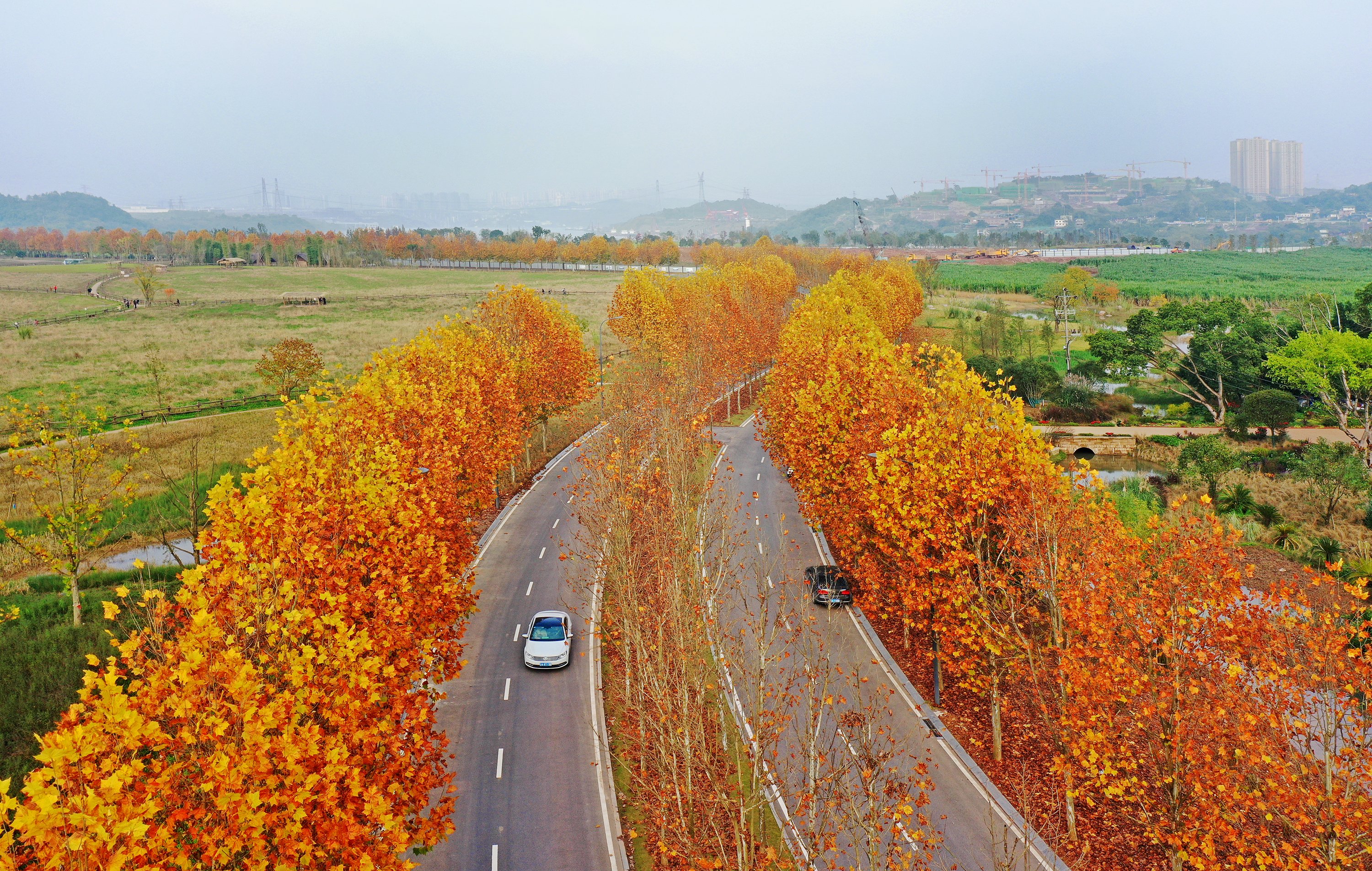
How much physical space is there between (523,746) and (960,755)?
12119mm

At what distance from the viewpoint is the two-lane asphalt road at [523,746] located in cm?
1861

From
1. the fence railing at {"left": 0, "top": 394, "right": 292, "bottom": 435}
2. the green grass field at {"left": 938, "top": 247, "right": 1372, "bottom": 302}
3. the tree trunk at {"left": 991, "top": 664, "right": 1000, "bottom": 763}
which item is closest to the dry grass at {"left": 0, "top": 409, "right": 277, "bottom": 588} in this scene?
the fence railing at {"left": 0, "top": 394, "right": 292, "bottom": 435}

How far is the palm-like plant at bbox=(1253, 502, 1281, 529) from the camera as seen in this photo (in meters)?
36.8

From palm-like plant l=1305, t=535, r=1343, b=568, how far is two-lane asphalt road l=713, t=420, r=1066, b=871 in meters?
17.8

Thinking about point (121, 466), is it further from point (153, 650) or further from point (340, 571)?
point (153, 650)

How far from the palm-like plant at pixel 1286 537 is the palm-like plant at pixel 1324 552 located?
2.27 feet

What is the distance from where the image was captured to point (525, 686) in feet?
83.8

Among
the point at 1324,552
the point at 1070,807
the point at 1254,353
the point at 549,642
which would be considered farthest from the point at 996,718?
the point at 1254,353

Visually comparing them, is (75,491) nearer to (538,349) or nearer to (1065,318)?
(538,349)

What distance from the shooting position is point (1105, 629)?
16016mm

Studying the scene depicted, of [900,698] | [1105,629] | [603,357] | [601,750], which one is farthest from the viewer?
[603,357]

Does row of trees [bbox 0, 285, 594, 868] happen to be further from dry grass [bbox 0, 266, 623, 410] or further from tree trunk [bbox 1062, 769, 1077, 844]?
dry grass [bbox 0, 266, 623, 410]

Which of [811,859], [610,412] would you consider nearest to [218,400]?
[610,412]

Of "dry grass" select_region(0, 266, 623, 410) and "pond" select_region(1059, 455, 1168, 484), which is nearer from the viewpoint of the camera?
"pond" select_region(1059, 455, 1168, 484)
